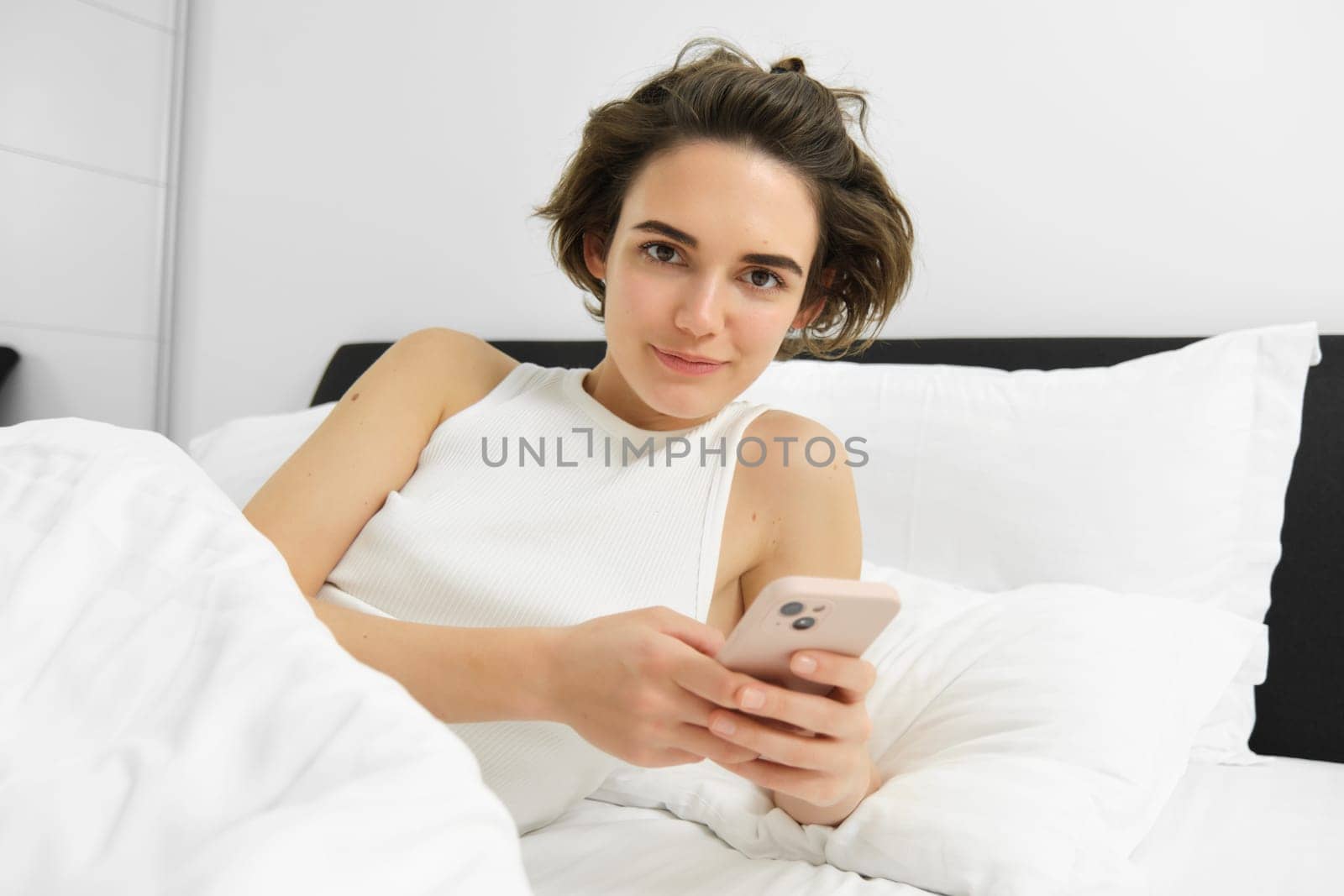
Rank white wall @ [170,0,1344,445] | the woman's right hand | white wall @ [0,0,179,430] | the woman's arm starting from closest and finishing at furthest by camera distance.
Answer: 1. the woman's right hand
2. the woman's arm
3. white wall @ [170,0,1344,445]
4. white wall @ [0,0,179,430]

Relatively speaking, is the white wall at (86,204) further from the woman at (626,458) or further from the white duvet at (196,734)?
the white duvet at (196,734)

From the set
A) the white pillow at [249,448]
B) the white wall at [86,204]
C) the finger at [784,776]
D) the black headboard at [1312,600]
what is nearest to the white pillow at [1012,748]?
the finger at [784,776]

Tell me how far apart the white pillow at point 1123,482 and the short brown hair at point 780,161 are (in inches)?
9.8

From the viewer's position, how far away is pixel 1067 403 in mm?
1442

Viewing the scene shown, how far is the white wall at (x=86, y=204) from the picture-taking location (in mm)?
2734

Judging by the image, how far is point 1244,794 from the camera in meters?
1.18

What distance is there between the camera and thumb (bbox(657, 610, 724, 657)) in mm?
734

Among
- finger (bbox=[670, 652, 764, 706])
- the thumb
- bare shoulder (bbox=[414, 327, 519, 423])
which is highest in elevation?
bare shoulder (bbox=[414, 327, 519, 423])

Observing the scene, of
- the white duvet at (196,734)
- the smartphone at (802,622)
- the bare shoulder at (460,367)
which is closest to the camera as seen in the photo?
the white duvet at (196,734)

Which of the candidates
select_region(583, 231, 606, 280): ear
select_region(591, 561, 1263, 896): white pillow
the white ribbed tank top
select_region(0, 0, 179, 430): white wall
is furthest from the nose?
select_region(0, 0, 179, 430): white wall

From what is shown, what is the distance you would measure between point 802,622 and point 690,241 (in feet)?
1.72

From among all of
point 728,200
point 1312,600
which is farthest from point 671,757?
point 1312,600

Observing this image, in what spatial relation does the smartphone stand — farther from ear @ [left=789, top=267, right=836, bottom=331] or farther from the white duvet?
ear @ [left=789, top=267, right=836, bottom=331]

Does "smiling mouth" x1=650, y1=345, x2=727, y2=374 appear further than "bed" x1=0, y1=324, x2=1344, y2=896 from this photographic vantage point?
Yes
